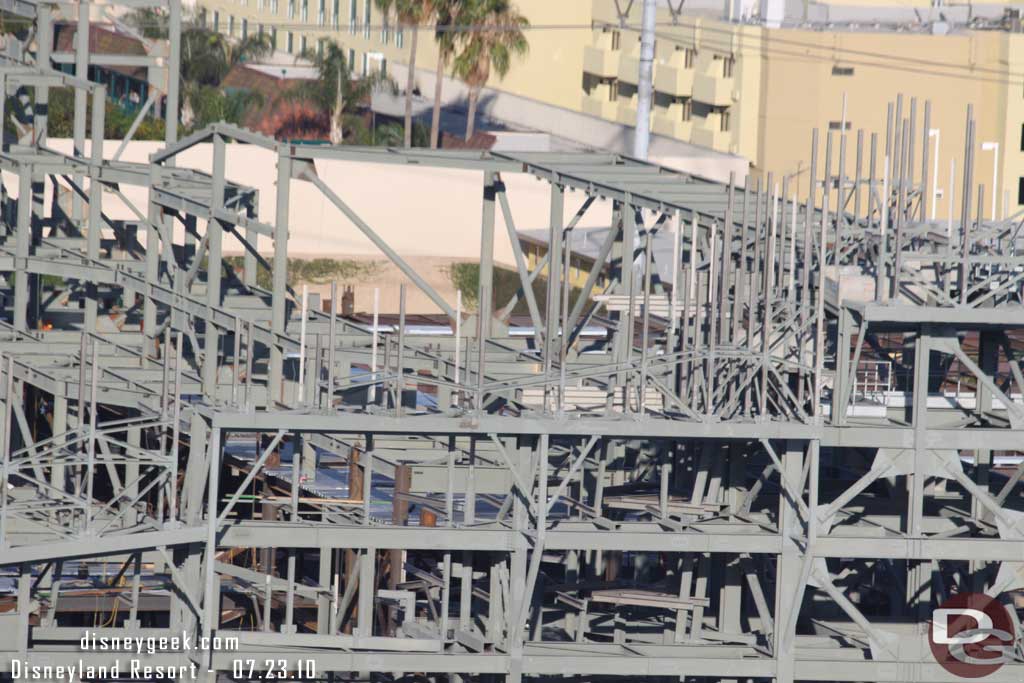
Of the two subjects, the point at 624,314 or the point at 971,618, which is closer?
the point at 971,618

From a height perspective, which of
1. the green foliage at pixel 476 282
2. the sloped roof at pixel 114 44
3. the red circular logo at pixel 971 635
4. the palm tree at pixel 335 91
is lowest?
the red circular logo at pixel 971 635

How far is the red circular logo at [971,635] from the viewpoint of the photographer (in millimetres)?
29156

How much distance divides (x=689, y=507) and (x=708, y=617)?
2.33 m

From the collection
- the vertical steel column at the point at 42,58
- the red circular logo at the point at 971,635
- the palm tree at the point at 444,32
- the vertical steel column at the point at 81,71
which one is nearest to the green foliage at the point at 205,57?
the palm tree at the point at 444,32

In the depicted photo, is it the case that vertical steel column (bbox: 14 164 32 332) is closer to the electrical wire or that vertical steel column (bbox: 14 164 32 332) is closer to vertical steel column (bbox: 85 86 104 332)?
vertical steel column (bbox: 85 86 104 332)

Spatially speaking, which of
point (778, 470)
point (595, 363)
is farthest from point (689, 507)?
point (595, 363)

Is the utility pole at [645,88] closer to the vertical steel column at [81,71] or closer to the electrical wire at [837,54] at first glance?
the electrical wire at [837,54]

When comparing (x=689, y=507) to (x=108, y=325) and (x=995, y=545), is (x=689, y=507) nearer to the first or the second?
(x=995, y=545)

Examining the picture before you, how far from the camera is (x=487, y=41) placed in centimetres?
7312

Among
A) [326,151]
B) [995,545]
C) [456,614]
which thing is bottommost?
[456,614]

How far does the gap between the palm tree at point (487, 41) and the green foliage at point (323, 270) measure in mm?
11448

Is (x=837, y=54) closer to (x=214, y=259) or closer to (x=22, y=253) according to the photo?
(x=214, y=259)

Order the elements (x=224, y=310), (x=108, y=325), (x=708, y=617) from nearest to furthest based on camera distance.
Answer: (x=708, y=617), (x=224, y=310), (x=108, y=325)

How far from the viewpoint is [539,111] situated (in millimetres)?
81812
